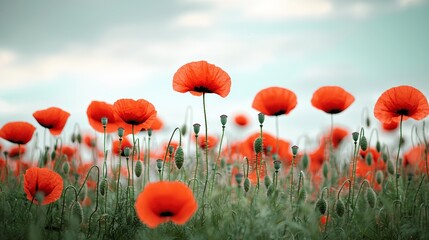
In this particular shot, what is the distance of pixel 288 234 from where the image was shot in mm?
2822

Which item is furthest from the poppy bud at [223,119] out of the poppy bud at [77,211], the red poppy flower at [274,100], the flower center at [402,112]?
the flower center at [402,112]

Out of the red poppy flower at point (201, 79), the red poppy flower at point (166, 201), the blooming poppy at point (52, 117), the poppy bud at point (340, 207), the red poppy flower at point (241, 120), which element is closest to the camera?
the red poppy flower at point (166, 201)

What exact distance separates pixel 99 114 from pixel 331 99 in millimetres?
1922

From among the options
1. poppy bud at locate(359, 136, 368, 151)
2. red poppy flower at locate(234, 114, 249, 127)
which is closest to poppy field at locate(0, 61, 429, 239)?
poppy bud at locate(359, 136, 368, 151)

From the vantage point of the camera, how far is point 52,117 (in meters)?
4.07

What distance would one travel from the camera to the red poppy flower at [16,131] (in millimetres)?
3992

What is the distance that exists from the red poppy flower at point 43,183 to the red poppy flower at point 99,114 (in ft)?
2.73

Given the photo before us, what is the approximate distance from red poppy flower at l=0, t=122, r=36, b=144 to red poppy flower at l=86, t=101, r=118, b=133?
0.65m

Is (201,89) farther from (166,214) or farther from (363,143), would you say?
(363,143)

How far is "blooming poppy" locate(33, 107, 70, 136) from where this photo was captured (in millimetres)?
4062

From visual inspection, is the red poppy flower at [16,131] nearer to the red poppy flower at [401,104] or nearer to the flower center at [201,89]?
the flower center at [201,89]

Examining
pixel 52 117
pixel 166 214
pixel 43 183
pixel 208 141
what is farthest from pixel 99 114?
pixel 166 214

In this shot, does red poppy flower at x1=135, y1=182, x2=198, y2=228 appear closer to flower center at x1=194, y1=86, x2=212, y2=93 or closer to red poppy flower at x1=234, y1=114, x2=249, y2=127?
flower center at x1=194, y1=86, x2=212, y2=93

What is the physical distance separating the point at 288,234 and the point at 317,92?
4.99ft
